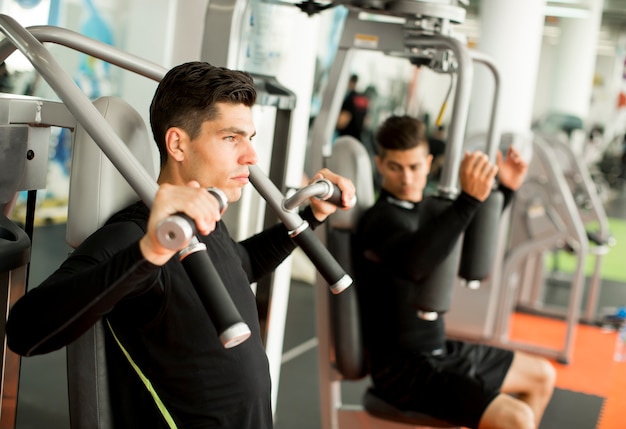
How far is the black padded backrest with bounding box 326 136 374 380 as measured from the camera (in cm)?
251

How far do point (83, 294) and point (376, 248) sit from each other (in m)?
1.39

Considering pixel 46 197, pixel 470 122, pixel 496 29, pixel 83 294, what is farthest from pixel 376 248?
pixel 496 29

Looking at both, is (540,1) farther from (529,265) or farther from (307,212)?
(307,212)

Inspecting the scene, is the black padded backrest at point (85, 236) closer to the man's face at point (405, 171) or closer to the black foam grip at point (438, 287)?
the black foam grip at point (438, 287)

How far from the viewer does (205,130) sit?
4.84 feet

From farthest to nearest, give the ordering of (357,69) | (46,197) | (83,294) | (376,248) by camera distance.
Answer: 1. (357,69)
2. (46,197)
3. (376,248)
4. (83,294)

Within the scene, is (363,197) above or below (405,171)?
below

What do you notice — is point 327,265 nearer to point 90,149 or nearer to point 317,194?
point 317,194

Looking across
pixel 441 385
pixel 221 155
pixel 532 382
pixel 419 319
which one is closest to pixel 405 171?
pixel 419 319

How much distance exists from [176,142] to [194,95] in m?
0.10

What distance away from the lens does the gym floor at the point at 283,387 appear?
2.41 m

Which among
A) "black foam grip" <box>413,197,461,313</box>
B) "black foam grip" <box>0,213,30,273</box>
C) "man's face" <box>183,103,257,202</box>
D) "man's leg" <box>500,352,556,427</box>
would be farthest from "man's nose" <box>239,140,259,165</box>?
"man's leg" <box>500,352,556,427</box>

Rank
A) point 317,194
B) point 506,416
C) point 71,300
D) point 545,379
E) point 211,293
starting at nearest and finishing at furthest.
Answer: point 211,293
point 71,300
point 317,194
point 506,416
point 545,379

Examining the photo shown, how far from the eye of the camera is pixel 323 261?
4.42 feet
